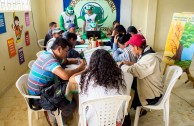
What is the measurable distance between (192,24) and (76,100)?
8.23 feet

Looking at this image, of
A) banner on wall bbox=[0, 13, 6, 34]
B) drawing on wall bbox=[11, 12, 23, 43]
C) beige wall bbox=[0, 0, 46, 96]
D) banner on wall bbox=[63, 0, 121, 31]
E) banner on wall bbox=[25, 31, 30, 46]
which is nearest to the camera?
banner on wall bbox=[0, 13, 6, 34]

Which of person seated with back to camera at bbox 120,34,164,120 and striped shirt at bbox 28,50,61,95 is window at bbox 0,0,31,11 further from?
person seated with back to camera at bbox 120,34,164,120

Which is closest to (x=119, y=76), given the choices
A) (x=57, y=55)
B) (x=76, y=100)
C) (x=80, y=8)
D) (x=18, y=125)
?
(x=76, y=100)

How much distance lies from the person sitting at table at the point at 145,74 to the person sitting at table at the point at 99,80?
0.39 meters

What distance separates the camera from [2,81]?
129 inches

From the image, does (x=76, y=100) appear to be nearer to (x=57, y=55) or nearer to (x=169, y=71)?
(x=57, y=55)

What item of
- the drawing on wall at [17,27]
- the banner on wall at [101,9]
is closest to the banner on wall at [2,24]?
the drawing on wall at [17,27]

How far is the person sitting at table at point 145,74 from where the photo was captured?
191 cm

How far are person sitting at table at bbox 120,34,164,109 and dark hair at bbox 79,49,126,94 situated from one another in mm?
396

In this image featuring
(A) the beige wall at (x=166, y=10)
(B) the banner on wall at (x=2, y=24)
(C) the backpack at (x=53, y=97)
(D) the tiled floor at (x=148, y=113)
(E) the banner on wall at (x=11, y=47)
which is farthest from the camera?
(A) the beige wall at (x=166, y=10)

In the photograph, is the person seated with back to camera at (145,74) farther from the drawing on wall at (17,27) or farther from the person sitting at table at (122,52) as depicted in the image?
the drawing on wall at (17,27)

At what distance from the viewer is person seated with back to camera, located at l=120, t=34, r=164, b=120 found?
6.26 ft

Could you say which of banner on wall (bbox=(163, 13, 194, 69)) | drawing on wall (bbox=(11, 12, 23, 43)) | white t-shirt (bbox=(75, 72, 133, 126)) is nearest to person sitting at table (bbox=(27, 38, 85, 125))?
white t-shirt (bbox=(75, 72, 133, 126))

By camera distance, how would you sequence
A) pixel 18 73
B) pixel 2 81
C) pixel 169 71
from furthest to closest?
pixel 18 73, pixel 2 81, pixel 169 71
